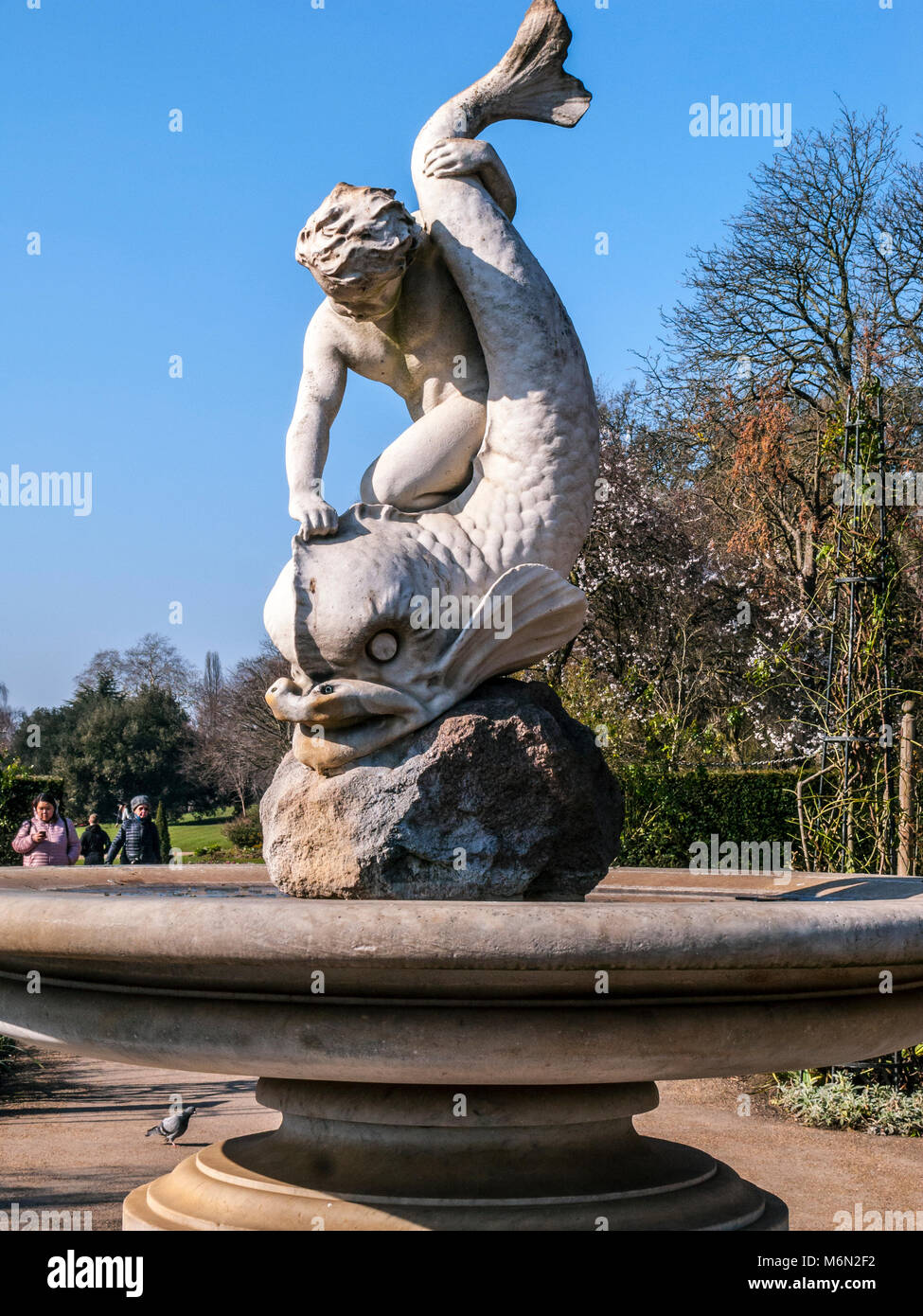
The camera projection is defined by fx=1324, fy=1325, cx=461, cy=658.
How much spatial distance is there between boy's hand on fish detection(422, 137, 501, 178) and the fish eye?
1.66 metres

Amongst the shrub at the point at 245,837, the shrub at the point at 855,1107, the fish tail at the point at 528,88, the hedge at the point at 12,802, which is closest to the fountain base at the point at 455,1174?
the fish tail at the point at 528,88

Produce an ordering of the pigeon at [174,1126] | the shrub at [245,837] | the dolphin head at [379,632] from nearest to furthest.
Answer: the dolphin head at [379,632], the pigeon at [174,1126], the shrub at [245,837]

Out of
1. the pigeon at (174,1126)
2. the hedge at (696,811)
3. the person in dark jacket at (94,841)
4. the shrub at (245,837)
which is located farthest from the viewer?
the shrub at (245,837)

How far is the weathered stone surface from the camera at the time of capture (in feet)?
12.6

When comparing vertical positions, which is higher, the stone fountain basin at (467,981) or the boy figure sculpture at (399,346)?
the boy figure sculpture at (399,346)

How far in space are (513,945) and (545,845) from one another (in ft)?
4.81

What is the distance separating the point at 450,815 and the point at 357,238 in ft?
6.01

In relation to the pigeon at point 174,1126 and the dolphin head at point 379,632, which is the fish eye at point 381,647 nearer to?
the dolphin head at point 379,632

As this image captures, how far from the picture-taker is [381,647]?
13.1 feet

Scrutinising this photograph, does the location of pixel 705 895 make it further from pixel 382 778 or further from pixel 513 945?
pixel 513 945

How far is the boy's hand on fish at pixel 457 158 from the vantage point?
4.50m

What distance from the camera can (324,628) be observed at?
157 inches

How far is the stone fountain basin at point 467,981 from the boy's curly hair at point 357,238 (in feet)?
7.24
